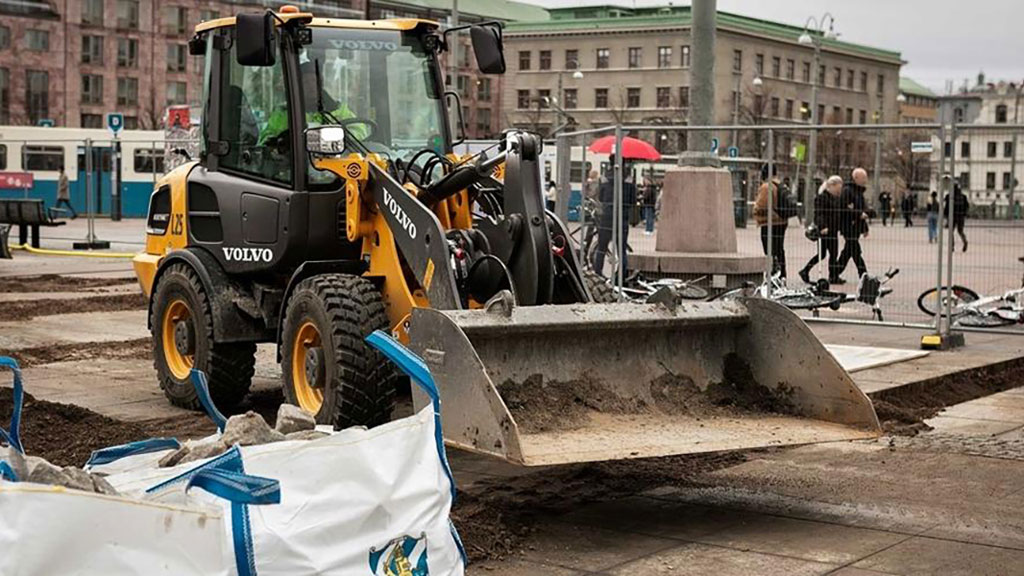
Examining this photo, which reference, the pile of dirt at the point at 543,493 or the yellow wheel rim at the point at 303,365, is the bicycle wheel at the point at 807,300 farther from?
the yellow wheel rim at the point at 303,365

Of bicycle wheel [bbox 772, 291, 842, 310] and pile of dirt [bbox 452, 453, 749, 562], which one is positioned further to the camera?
bicycle wheel [bbox 772, 291, 842, 310]

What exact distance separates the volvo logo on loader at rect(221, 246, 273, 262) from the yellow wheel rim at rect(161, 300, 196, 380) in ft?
2.21

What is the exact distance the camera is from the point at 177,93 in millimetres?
97125

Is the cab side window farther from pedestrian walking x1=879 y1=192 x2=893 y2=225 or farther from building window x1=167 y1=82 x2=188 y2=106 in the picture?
building window x1=167 y1=82 x2=188 y2=106

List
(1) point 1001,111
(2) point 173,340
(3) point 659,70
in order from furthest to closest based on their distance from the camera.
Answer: (1) point 1001,111, (3) point 659,70, (2) point 173,340

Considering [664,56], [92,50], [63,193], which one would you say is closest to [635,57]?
[664,56]

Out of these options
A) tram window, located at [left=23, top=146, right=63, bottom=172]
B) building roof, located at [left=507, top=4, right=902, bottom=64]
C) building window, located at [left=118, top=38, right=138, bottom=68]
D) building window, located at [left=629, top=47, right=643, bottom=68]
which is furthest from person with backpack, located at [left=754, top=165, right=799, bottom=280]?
building window, located at [left=629, top=47, right=643, bottom=68]

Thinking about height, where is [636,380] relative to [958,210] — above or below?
below

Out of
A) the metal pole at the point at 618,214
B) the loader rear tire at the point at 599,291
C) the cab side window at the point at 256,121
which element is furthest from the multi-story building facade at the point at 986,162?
the cab side window at the point at 256,121

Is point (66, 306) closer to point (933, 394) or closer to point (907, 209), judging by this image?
point (907, 209)

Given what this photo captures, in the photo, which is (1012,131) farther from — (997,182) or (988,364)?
(988,364)

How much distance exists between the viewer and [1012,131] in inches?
592

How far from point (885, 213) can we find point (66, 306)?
1001cm

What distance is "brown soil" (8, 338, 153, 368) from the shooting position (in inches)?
525
